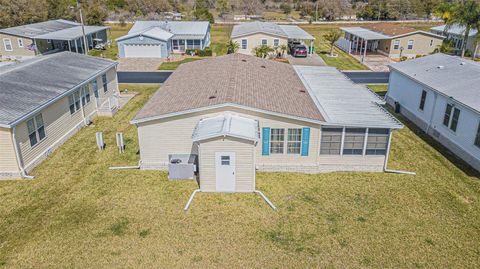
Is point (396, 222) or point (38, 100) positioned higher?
point (38, 100)

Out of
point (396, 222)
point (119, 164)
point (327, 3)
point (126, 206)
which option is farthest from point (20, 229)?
point (327, 3)

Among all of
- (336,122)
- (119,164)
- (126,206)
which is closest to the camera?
(126,206)

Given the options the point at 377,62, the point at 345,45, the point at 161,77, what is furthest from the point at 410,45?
the point at 161,77

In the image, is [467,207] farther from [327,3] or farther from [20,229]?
[327,3]

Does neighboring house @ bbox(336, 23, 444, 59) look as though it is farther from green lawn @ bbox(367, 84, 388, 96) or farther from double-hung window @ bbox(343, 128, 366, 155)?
double-hung window @ bbox(343, 128, 366, 155)

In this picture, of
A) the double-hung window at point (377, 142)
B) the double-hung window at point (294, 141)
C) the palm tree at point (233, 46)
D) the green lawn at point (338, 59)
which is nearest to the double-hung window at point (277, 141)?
the double-hung window at point (294, 141)

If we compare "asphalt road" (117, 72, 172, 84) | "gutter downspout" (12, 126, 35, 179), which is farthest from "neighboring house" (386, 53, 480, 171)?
"gutter downspout" (12, 126, 35, 179)
